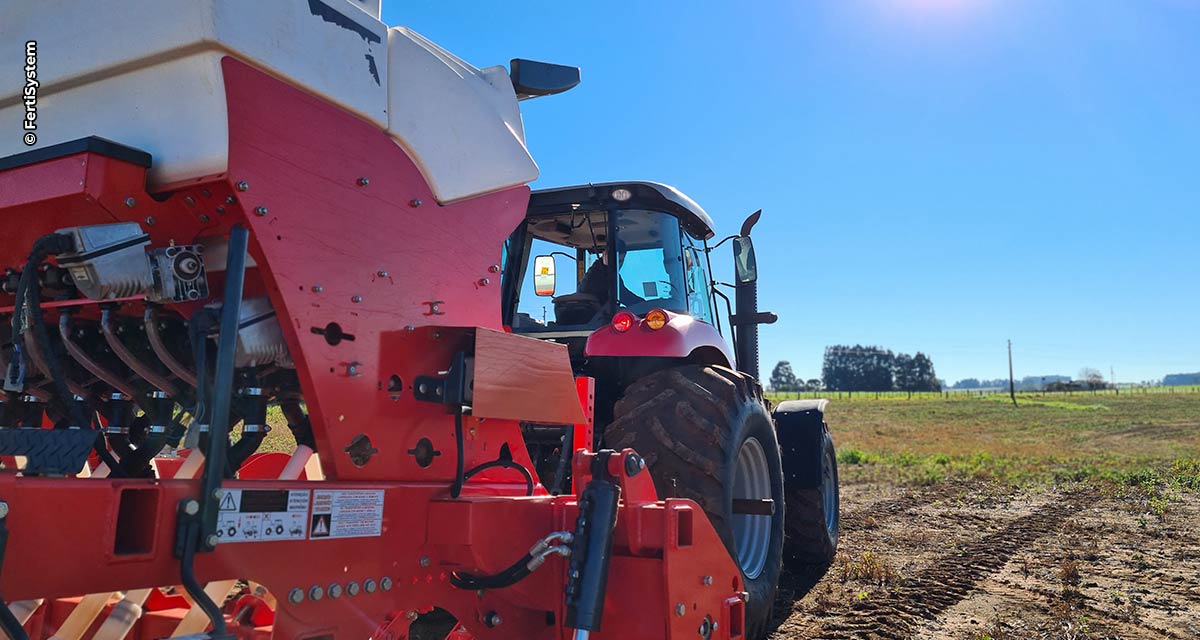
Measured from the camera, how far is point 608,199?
473 cm

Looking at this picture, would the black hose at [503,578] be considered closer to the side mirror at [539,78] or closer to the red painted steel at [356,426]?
the red painted steel at [356,426]

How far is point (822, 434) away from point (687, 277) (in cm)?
206

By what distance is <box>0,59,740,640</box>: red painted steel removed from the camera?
1840mm

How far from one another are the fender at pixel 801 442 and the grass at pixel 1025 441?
7553 millimetres

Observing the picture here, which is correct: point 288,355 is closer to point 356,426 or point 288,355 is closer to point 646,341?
point 356,426

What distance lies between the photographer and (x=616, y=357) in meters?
4.46

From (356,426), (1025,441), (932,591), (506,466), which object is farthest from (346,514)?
(1025,441)

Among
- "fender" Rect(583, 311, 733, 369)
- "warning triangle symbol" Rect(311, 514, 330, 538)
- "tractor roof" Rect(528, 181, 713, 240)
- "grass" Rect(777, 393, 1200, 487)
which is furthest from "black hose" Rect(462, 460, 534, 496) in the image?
"grass" Rect(777, 393, 1200, 487)

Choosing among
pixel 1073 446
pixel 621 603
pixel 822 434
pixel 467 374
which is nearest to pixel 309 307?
pixel 467 374

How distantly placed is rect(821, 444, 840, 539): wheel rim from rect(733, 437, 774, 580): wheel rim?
82.7 inches

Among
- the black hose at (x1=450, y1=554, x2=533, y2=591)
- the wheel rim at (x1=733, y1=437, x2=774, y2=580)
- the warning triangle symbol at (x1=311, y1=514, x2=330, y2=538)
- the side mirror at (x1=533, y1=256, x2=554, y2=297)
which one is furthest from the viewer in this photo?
the side mirror at (x1=533, y1=256, x2=554, y2=297)

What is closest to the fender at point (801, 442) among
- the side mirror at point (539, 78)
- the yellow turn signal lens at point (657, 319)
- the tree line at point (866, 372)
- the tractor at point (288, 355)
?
the yellow turn signal lens at point (657, 319)

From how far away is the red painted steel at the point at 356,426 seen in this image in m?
1.84

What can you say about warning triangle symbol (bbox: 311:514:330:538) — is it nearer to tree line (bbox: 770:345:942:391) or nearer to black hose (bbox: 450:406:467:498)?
black hose (bbox: 450:406:467:498)
